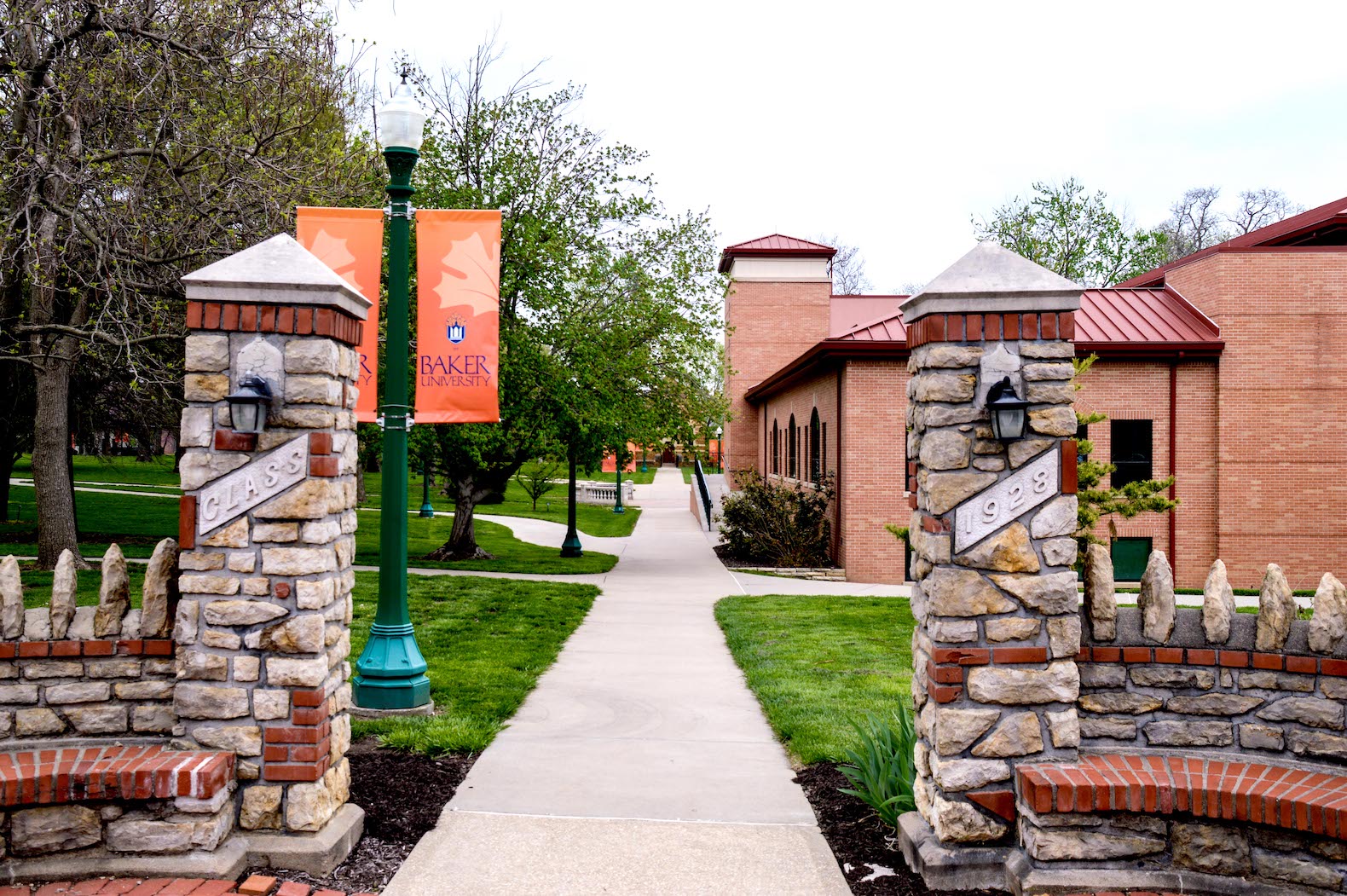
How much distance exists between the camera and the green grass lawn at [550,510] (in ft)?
95.3

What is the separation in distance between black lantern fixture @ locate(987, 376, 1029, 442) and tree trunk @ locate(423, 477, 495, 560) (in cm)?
1514

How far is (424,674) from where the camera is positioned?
24.8 ft

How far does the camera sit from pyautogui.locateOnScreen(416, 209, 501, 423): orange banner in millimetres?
7445

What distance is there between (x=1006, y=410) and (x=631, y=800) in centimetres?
302

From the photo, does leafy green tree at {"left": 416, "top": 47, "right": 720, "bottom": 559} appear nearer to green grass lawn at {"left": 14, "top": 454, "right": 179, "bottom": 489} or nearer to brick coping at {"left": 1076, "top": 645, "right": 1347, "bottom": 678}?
brick coping at {"left": 1076, "top": 645, "right": 1347, "bottom": 678}

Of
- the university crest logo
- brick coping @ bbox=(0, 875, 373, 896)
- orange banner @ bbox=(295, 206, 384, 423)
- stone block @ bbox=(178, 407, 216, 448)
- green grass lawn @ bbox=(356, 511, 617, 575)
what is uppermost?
orange banner @ bbox=(295, 206, 384, 423)

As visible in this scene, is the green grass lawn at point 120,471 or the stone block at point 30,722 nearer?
the stone block at point 30,722

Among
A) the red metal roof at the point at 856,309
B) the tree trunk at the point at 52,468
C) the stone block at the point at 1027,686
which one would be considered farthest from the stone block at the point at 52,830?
the red metal roof at the point at 856,309

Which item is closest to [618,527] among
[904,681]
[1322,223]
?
[1322,223]

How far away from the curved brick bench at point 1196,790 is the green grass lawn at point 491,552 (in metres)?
11.4

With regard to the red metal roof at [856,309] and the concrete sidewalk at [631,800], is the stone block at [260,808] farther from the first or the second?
the red metal roof at [856,309]

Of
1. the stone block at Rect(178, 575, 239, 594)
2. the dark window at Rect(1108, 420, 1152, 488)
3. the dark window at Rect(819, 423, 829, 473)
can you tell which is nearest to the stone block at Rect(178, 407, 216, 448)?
the stone block at Rect(178, 575, 239, 594)

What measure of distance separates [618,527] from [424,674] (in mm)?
21507

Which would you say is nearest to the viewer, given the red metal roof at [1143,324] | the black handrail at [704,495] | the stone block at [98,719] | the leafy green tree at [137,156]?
the stone block at [98,719]
